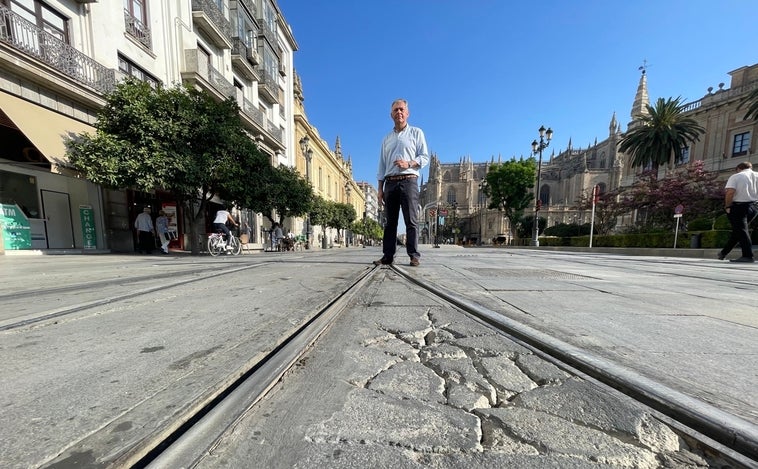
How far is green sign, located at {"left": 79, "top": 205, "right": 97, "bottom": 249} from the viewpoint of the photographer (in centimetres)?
1014

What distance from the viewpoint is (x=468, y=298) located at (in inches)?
75.9

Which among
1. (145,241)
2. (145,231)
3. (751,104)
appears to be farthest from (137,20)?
(751,104)

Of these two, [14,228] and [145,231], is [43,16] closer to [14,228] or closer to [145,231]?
[14,228]

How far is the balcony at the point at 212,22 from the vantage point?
13.5m

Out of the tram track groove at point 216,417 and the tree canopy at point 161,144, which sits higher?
the tree canopy at point 161,144

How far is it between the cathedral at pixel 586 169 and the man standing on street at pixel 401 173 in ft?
70.7

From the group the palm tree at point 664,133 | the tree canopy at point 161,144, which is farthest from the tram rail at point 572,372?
the palm tree at point 664,133

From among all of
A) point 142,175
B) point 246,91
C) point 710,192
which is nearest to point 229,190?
point 142,175

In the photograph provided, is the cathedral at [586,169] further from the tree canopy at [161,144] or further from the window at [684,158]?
the tree canopy at [161,144]

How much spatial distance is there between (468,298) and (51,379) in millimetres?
1863

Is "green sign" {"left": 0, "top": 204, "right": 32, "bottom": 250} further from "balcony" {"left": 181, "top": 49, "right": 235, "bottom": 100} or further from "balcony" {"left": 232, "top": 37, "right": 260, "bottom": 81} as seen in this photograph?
"balcony" {"left": 232, "top": 37, "right": 260, "bottom": 81}

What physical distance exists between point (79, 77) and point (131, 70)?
2547 millimetres

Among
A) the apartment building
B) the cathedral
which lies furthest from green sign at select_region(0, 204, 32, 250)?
the cathedral

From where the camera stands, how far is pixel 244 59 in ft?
56.6
